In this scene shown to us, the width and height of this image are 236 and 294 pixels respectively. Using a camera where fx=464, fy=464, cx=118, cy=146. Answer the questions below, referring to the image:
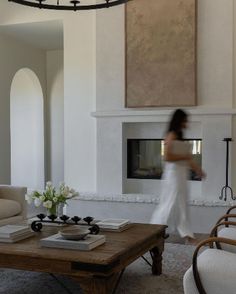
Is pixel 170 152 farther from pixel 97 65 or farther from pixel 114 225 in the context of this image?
pixel 97 65

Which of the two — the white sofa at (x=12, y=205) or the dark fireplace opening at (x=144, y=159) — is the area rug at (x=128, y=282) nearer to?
the white sofa at (x=12, y=205)

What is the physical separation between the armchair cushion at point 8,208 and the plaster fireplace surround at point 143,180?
4.73ft

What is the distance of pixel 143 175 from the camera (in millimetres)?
6477

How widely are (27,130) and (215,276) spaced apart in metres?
6.63

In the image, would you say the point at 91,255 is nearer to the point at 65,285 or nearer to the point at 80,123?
the point at 65,285

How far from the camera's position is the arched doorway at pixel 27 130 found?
8.49 m

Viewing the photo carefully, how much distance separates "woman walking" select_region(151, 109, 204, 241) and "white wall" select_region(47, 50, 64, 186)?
4111 mm

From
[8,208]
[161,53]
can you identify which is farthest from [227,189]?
[8,208]

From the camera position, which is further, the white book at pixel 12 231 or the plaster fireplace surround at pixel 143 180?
the plaster fireplace surround at pixel 143 180

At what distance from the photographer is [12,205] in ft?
15.2

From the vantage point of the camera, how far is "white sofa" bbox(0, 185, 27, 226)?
4.46 meters

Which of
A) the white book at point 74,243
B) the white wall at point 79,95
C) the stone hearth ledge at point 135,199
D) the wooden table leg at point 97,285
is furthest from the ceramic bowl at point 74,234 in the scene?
the white wall at point 79,95

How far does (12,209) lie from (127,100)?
7.37ft

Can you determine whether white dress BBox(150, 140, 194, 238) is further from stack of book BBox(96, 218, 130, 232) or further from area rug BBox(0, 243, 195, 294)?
stack of book BBox(96, 218, 130, 232)
